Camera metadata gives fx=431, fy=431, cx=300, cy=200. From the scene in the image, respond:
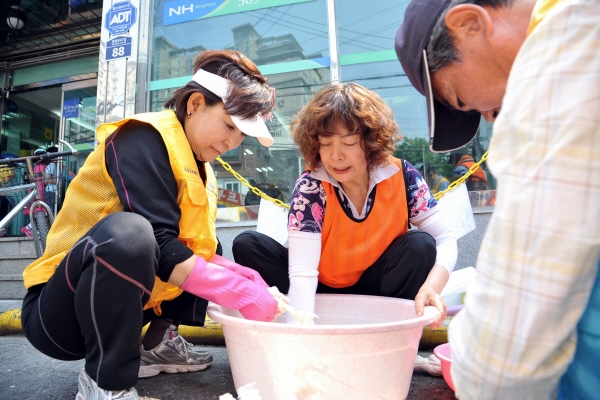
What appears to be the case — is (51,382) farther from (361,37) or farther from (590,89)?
(361,37)

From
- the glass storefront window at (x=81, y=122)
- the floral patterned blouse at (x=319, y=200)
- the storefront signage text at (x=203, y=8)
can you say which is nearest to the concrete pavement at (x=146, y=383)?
the floral patterned blouse at (x=319, y=200)

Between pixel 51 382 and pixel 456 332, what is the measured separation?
1178 millimetres

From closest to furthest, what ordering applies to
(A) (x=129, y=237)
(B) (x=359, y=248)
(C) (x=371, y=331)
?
(C) (x=371, y=331) < (A) (x=129, y=237) < (B) (x=359, y=248)

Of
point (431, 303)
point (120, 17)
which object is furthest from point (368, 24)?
point (431, 303)

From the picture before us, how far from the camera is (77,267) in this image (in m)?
0.88

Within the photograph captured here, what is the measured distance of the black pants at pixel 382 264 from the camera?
3.92 ft

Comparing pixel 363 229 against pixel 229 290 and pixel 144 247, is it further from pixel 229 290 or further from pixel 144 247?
pixel 144 247

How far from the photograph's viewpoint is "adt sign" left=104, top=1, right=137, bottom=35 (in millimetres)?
2953

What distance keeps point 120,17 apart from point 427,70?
291 centimetres

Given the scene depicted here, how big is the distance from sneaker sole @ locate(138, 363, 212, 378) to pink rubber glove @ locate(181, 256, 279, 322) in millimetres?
406

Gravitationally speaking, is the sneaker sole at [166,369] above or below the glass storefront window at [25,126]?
below

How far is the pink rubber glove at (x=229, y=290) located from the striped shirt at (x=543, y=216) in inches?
24.5

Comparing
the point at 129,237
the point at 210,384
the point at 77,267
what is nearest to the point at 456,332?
the point at 129,237

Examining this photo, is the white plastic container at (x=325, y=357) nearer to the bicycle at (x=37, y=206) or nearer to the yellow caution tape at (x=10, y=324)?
the yellow caution tape at (x=10, y=324)
